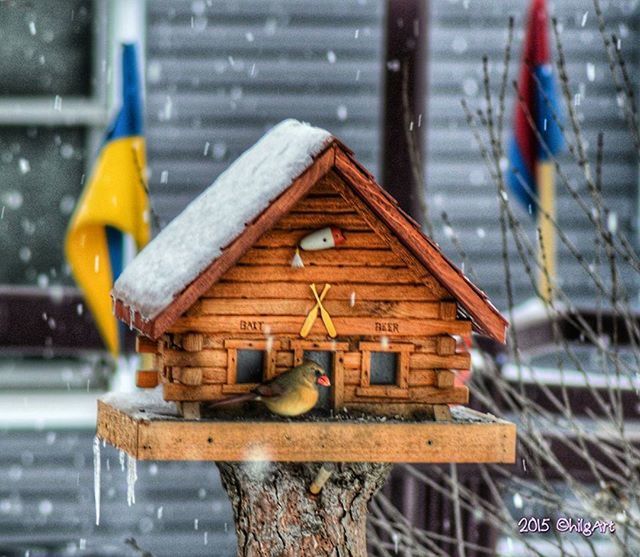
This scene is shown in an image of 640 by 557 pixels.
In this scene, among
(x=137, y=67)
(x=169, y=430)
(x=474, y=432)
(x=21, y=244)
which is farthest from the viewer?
(x=21, y=244)

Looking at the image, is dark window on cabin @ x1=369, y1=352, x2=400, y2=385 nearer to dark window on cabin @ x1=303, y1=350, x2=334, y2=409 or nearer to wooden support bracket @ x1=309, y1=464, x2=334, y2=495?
dark window on cabin @ x1=303, y1=350, x2=334, y2=409

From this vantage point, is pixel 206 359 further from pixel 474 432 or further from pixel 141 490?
pixel 141 490

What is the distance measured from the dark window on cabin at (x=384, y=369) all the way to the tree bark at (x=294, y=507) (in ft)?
0.73

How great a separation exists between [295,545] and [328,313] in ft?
1.83

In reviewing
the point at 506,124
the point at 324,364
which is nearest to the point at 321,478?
the point at 324,364

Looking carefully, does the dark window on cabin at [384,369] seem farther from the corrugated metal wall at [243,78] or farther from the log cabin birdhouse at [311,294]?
the corrugated metal wall at [243,78]

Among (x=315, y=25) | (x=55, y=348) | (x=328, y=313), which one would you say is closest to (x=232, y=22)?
(x=315, y=25)

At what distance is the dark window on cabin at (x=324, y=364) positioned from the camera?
2789mm

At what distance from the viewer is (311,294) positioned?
276cm

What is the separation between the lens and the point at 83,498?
7.25 metres

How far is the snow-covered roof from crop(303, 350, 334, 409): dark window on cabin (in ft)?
1.09

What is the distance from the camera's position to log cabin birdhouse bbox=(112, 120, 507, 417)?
2641 mm

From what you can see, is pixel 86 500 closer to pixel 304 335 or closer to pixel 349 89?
pixel 349 89

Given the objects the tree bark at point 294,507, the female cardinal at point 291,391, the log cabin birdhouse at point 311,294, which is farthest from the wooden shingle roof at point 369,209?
the tree bark at point 294,507
